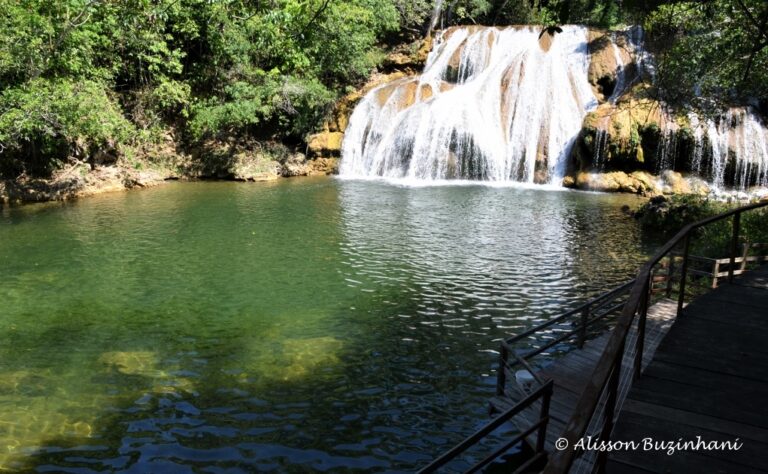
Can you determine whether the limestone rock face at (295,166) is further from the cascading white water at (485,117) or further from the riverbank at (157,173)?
the cascading white water at (485,117)

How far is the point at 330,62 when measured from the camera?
102 ft

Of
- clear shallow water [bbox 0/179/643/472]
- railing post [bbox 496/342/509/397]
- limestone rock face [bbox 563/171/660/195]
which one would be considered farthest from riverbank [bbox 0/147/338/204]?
railing post [bbox 496/342/509/397]

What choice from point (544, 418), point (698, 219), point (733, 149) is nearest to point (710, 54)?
point (698, 219)

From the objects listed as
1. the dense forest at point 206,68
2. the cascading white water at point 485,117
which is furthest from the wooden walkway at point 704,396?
the cascading white water at point 485,117

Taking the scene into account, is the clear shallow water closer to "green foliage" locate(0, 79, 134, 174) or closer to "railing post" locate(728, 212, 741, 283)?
"green foliage" locate(0, 79, 134, 174)

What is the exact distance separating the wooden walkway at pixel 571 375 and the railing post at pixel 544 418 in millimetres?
118

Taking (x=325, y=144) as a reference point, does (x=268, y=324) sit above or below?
below

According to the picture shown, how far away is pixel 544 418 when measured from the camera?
5164mm

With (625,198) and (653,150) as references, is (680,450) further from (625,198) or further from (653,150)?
(653,150)

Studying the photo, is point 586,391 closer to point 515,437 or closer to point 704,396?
point 515,437

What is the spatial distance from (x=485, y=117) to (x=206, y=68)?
14.6m

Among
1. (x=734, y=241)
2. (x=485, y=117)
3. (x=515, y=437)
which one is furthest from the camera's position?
(x=485, y=117)

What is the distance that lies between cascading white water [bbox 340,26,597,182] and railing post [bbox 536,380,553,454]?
73.2 ft

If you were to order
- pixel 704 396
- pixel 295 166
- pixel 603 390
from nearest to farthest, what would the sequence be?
pixel 603 390, pixel 704 396, pixel 295 166
